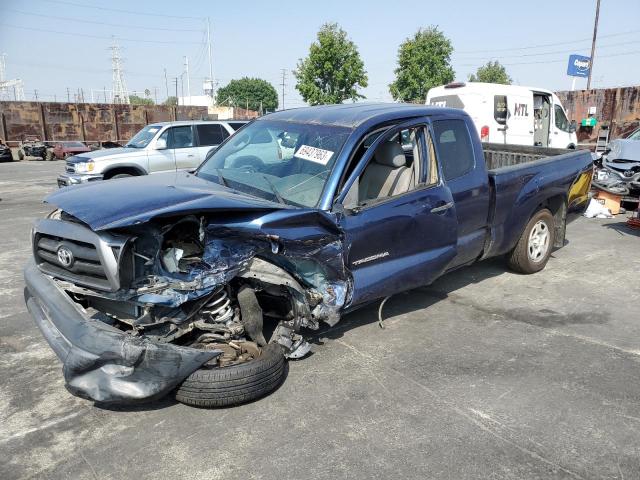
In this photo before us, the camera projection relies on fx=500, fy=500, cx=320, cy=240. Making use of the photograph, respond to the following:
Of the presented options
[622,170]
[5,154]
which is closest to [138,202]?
[622,170]

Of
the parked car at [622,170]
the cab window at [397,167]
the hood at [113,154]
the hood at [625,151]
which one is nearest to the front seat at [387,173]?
the cab window at [397,167]

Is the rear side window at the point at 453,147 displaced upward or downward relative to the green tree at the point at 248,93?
downward

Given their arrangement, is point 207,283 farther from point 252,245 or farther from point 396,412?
point 396,412

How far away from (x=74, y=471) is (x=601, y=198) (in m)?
10.0

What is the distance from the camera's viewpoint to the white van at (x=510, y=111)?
12234 millimetres

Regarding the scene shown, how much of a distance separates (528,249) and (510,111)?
7.80 meters

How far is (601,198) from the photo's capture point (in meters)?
9.76

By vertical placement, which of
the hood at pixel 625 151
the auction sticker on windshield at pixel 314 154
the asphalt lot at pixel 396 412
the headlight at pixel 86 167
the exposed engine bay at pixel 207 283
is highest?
the auction sticker on windshield at pixel 314 154

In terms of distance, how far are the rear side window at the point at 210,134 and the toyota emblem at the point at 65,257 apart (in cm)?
913

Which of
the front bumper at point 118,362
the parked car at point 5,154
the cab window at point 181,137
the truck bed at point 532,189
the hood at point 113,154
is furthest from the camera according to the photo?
the parked car at point 5,154

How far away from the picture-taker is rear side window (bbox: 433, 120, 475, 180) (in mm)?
4582

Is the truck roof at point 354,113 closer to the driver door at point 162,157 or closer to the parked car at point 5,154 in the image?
the driver door at point 162,157

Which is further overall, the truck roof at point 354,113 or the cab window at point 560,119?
the cab window at point 560,119

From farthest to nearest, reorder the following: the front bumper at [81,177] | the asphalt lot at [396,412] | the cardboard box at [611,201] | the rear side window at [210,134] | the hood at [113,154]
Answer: the rear side window at [210,134], the hood at [113,154], the front bumper at [81,177], the cardboard box at [611,201], the asphalt lot at [396,412]
